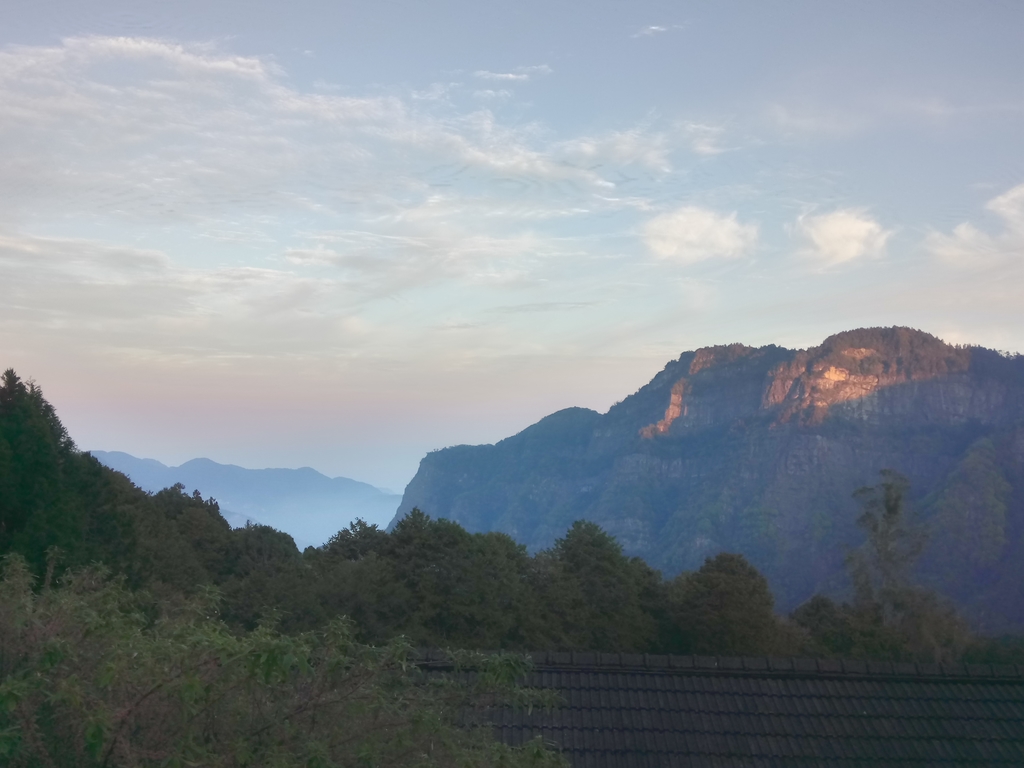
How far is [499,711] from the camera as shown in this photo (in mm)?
9016

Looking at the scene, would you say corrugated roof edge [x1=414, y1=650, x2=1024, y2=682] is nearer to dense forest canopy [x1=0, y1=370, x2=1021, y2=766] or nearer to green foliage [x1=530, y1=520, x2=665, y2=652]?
dense forest canopy [x1=0, y1=370, x2=1021, y2=766]

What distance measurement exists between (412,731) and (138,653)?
118 cm

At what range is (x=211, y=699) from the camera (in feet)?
11.0

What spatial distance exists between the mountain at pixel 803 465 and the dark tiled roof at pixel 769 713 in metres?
69.1

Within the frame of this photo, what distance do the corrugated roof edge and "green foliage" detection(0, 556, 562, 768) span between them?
630 cm

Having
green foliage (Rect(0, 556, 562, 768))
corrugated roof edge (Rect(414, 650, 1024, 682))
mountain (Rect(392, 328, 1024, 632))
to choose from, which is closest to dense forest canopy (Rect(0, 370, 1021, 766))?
green foliage (Rect(0, 556, 562, 768))

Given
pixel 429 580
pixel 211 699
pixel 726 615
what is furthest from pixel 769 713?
pixel 726 615

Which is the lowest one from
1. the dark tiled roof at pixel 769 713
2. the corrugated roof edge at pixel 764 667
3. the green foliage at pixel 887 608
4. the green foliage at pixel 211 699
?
the green foliage at pixel 887 608

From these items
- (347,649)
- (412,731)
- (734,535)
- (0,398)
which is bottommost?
(734,535)

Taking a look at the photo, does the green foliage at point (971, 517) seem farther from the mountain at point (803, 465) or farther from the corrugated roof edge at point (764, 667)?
the corrugated roof edge at point (764, 667)

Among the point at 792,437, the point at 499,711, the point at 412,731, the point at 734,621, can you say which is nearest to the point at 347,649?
the point at 412,731

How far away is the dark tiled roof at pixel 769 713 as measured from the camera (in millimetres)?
8711

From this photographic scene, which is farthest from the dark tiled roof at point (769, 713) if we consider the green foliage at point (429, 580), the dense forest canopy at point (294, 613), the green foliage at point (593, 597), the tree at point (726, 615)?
the tree at point (726, 615)

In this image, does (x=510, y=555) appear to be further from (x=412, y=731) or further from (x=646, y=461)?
(x=646, y=461)
